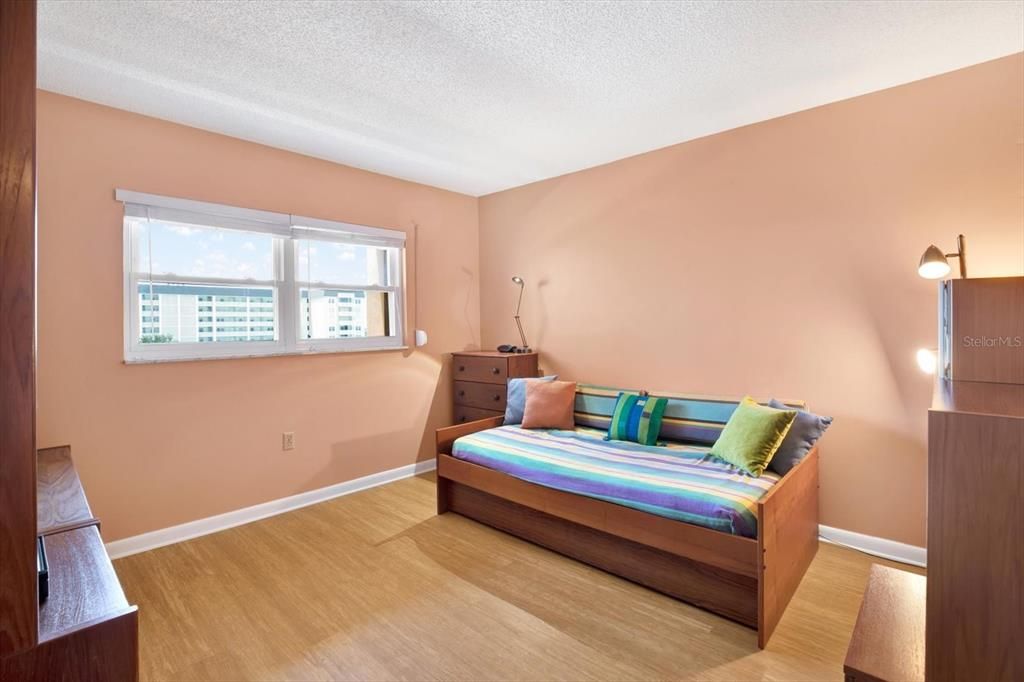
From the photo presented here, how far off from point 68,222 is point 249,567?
6.71 ft

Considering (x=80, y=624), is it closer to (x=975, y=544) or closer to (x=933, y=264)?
(x=975, y=544)

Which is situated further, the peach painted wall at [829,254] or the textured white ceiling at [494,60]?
the peach painted wall at [829,254]

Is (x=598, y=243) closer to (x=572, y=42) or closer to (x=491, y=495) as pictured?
(x=572, y=42)

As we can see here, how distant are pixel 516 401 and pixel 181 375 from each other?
2.16 meters

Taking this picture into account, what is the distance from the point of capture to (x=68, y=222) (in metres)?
2.54

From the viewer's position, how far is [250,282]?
322cm

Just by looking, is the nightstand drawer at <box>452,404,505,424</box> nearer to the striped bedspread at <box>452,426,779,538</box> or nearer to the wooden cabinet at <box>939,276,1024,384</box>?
the striped bedspread at <box>452,426,779,538</box>

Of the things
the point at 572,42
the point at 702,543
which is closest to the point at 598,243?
the point at 572,42

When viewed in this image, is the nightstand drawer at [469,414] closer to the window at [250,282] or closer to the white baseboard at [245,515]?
the white baseboard at [245,515]

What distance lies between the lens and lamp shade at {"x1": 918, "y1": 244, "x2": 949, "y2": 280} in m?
2.21

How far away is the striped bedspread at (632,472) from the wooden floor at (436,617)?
43cm

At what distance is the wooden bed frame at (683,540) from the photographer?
1971 millimetres

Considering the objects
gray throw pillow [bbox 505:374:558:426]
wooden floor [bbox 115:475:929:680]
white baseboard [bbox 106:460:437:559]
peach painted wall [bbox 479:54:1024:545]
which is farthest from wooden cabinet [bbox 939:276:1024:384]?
white baseboard [bbox 106:460:437:559]

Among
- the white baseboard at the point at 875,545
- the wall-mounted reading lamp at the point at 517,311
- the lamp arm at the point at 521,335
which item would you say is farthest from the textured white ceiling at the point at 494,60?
the white baseboard at the point at 875,545
